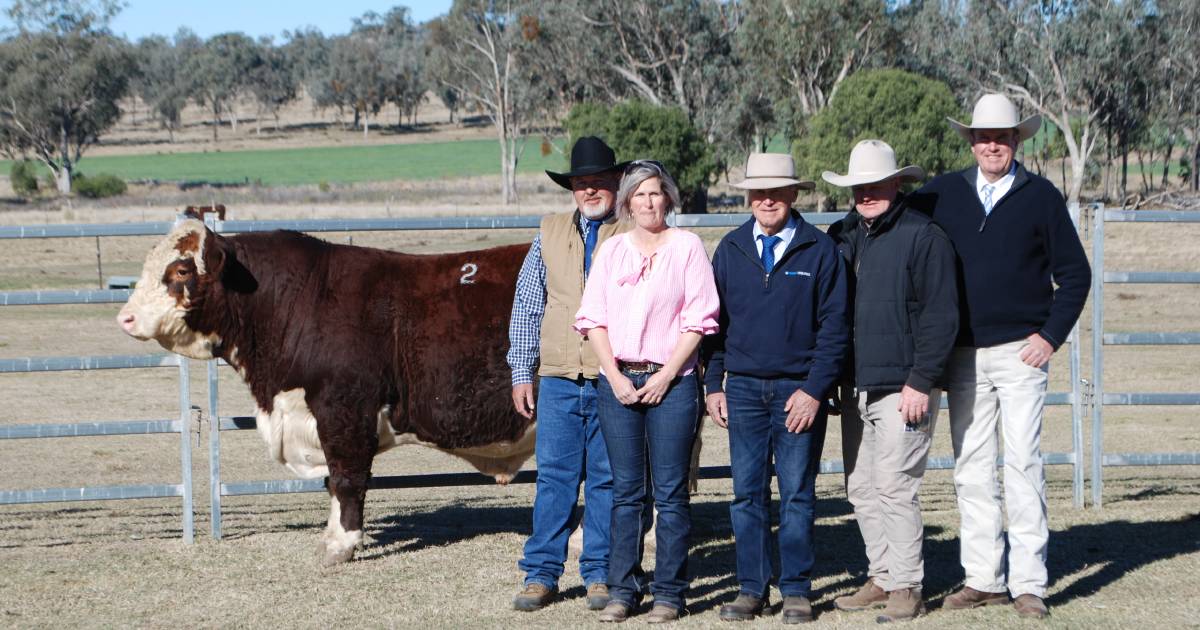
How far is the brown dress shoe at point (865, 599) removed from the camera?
5.88 metres

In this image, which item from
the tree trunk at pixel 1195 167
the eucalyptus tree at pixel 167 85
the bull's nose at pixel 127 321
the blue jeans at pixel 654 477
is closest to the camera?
the blue jeans at pixel 654 477

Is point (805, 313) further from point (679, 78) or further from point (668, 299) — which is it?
point (679, 78)

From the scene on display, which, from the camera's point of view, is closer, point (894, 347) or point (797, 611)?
point (894, 347)

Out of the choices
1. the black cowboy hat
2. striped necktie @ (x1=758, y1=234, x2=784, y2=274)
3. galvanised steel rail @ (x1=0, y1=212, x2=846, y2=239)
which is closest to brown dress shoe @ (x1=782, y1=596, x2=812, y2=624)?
striped necktie @ (x1=758, y1=234, x2=784, y2=274)

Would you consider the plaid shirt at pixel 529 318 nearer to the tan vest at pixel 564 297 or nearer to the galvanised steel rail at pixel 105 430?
the tan vest at pixel 564 297

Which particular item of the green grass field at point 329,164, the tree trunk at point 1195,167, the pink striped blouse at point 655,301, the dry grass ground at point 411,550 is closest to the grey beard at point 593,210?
the pink striped blouse at point 655,301

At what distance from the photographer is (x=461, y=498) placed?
9109 mm

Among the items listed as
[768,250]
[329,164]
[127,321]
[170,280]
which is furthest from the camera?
[329,164]

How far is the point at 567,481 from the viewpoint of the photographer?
19.8ft

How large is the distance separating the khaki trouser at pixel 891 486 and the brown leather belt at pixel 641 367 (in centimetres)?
95

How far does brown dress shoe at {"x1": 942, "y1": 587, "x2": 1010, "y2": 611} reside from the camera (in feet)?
19.2

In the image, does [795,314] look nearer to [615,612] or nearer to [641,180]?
[641,180]

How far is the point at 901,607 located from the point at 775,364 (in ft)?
4.08

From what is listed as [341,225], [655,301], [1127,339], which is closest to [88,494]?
[341,225]
